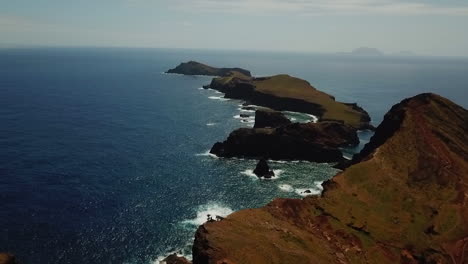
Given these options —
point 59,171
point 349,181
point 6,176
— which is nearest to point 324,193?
point 349,181

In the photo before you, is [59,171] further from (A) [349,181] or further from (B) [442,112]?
(B) [442,112]

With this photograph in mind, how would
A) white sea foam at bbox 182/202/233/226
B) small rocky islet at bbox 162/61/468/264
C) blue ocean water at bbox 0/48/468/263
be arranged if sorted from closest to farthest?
1. small rocky islet at bbox 162/61/468/264
2. blue ocean water at bbox 0/48/468/263
3. white sea foam at bbox 182/202/233/226

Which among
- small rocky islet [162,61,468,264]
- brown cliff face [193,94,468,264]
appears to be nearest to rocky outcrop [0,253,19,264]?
small rocky islet [162,61,468,264]

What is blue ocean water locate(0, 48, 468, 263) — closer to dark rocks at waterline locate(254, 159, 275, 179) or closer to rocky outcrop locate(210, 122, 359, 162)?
dark rocks at waterline locate(254, 159, 275, 179)

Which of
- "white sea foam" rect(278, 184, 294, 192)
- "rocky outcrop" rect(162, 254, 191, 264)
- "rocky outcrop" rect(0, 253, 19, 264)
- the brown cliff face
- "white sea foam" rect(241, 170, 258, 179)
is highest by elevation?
the brown cliff face

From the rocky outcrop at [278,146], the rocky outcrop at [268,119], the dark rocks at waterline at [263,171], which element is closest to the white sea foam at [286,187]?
the dark rocks at waterline at [263,171]

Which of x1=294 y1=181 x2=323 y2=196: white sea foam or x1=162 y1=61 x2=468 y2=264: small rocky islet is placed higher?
x1=162 y1=61 x2=468 y2=264: small rocky islet

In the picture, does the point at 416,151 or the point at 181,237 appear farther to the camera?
the point at 416,151
